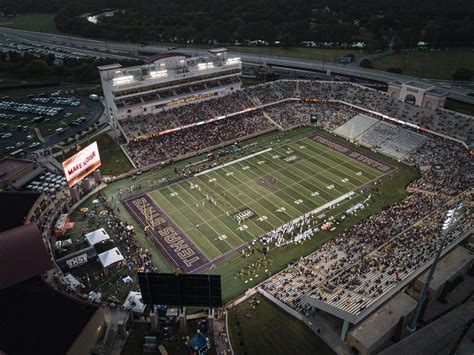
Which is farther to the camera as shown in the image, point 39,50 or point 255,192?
point 39,50

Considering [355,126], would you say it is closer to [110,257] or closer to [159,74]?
[159,74]

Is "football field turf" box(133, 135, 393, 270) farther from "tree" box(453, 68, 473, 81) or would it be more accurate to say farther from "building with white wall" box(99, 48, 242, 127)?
"tree" box(453, 68, 473, 81)

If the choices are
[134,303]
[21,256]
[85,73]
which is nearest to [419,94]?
[134,303]

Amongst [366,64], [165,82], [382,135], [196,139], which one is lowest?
[196,139]

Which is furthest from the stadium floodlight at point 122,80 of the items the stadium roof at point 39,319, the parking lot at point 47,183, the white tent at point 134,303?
the white tent at point 134,303

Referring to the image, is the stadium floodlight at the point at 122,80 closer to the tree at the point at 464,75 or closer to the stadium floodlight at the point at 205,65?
the stadium floodlight at the point at 205,65

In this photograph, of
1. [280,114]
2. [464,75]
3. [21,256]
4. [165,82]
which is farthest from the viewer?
[464,75]
